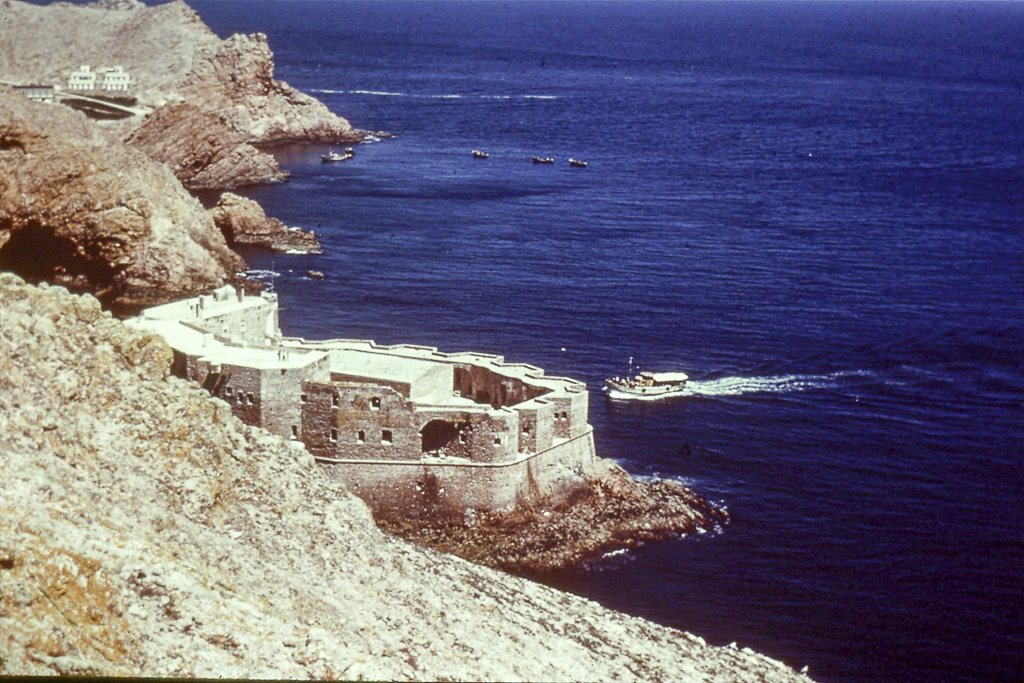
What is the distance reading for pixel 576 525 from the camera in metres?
80.9

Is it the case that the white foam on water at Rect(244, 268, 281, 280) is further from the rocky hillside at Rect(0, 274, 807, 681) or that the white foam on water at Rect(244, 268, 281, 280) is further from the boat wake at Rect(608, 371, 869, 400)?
the rocky hillside at Rect(0, 274, 807, 681)

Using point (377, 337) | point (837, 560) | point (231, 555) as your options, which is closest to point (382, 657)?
point (231, 555)

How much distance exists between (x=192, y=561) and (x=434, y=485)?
34812 millimetres

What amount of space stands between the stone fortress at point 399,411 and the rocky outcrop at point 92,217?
144 feet

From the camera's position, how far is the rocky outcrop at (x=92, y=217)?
390ft

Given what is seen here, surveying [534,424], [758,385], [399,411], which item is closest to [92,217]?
[399,411]

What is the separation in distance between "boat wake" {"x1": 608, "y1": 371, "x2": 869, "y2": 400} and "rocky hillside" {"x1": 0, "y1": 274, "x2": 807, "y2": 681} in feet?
157

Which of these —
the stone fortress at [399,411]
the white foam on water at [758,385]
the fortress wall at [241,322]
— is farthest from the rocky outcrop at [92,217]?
the white foam on water at [758,385]

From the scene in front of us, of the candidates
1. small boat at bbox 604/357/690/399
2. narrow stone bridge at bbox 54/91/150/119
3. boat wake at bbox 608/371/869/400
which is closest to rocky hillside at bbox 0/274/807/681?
small boat at bbox 604/357/690/399

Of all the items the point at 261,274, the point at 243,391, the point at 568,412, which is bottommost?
the point at 261,274

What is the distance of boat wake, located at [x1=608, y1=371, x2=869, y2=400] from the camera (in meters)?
111

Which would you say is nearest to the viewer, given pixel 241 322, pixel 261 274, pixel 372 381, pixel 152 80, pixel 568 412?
pixel 372 381

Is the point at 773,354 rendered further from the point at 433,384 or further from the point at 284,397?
the point at 284,397

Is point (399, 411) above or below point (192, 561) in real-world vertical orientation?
below
